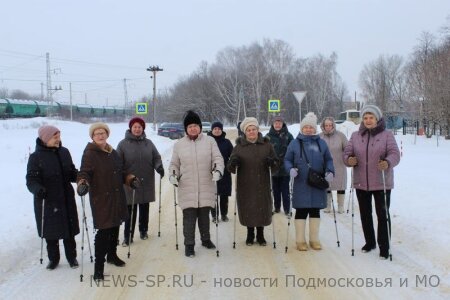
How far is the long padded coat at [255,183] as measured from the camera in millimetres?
6305

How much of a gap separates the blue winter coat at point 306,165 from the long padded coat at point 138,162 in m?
1.99

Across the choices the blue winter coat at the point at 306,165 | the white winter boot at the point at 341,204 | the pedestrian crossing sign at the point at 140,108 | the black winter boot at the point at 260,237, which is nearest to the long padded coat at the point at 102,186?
→ the black winter boot at the point at 260,237

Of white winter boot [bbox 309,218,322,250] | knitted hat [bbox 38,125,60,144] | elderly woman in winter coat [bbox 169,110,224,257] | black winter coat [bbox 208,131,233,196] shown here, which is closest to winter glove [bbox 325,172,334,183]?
white winter boot [bbox 309,218,322,250]

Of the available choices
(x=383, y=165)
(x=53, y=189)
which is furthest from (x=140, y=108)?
(x=383, y=165)

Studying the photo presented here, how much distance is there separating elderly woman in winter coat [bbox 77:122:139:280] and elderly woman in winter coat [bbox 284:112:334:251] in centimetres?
230

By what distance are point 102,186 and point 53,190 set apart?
2.09 feet

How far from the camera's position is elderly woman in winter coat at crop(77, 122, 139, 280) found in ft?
17.0

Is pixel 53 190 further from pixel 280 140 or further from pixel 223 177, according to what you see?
pixel 280 140

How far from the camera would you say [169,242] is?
673 centimetres

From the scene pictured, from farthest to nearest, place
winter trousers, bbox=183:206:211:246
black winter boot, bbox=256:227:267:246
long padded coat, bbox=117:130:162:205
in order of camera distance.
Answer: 1. long padded coat, bbox=117:130:162:205
2. black winter boot, bbox=256:227:267:246
3. winter trousers, bbox=183:206:211:246

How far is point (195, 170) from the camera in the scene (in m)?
6.12

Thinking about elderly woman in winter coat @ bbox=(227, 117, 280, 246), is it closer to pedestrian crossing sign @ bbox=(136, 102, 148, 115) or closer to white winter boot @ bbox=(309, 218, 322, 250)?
white winter boot @ bbox=(309, 218, 322, 250)

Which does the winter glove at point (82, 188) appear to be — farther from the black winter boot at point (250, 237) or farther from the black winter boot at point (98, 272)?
the black winter boot at point (250, 237)

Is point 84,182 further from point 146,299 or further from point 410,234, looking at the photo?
point 410,234
